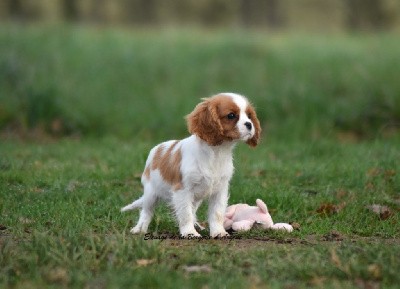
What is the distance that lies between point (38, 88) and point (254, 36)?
272 inches

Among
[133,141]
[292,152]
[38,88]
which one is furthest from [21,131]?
[292,152]

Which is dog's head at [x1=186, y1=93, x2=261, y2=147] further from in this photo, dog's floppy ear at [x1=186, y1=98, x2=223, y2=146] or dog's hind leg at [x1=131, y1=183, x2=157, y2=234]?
dog's hind leg at [x1=131, y1=183, x2=157, y2=234]

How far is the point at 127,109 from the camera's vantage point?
14.5m

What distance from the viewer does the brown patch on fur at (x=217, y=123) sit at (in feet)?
20.0

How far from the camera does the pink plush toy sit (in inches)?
254

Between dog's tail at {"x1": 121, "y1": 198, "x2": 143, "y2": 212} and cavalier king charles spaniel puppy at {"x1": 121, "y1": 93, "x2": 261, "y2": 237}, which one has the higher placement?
cavalier king charles spaniel puppy at {"x1": 121, "y1": 93, "x2": 261, "y2": 237}

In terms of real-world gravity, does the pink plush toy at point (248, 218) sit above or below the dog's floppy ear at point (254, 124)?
below

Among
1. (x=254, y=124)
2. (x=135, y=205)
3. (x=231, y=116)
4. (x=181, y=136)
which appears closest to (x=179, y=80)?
(x=181, y=136)

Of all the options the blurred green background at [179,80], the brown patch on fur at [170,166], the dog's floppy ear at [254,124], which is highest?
the dog's floppy ear at [254,124]

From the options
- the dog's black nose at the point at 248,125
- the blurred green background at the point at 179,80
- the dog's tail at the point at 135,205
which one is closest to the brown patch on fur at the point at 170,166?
the dog's tail at the point at 135,205

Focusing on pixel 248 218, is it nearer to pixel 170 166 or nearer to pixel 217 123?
pixel 170 166

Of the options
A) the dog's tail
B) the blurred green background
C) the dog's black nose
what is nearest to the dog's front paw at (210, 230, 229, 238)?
the dog's tail

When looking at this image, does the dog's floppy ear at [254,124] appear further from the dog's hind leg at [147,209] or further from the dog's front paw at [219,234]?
the dog's hind leg at [147,209]

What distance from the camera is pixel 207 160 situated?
621cm
